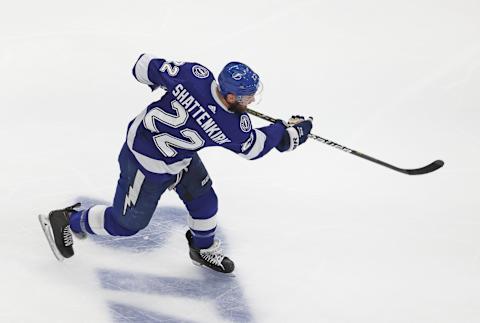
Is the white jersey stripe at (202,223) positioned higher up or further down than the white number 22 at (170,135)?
further down

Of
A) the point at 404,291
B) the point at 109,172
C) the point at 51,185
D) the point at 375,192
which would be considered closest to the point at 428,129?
the point at 375,192

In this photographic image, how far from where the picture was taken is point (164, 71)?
3590mm

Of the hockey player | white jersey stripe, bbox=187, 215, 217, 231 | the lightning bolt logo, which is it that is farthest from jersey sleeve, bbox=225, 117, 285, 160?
white jersey stripe, bbox=187, 215, 217, 231

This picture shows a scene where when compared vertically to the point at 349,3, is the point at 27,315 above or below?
below

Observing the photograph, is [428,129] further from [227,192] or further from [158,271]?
[158,271]

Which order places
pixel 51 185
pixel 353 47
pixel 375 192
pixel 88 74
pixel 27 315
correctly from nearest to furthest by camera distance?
pixel 27 315 → pixel 51 185 → pixel 375 192 → pixel 88 74 → pixel 353 47

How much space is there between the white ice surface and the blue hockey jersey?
752mm

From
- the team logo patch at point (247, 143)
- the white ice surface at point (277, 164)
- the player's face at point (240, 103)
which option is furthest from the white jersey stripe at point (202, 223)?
the player's face at point (240, 103)

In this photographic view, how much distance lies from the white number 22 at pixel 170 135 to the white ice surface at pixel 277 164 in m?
0.80

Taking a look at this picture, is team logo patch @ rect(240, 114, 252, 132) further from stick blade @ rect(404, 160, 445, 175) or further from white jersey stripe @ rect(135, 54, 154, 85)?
stick blade @ rect(404, 160, 445, 175)

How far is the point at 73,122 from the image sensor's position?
547 cm

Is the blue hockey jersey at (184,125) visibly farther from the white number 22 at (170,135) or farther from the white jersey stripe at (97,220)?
the white jersey stripe at (97,220)

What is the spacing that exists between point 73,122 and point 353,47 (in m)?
2.39

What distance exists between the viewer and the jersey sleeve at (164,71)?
354cm
